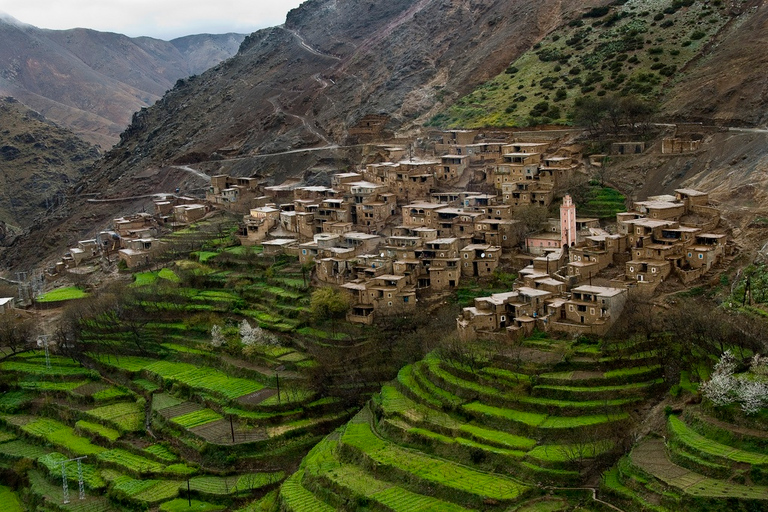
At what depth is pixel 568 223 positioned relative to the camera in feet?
153

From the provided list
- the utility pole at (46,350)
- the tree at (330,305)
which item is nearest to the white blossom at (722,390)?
the tree at (330,305)

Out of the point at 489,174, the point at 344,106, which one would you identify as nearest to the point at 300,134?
the point at 344,106

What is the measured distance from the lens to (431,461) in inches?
1363

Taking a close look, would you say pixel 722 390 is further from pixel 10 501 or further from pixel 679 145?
pixel 10 501

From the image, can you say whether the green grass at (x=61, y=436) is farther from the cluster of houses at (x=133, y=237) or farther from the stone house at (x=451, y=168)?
the stone house at (x=451, y=168)

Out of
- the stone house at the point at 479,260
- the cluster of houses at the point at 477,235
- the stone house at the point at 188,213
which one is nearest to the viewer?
the cluster of houses at the point at 477,235

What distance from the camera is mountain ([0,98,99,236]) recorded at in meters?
103

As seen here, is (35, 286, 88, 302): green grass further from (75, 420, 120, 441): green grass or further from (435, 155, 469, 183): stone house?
(435, 155, 469, 183): stone house

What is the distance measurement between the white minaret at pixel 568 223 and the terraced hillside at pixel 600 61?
14.2m

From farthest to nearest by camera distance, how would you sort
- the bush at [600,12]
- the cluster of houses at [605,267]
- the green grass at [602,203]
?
the bush at [600,12]
the green grass at [602,203]
the cluster of houses at [605,267]

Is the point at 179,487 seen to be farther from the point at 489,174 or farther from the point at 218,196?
the point at 218,196

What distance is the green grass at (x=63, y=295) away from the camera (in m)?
57.8

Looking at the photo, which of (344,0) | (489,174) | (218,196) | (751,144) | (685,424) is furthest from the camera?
(344,0)

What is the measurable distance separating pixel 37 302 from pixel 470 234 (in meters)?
25.7
